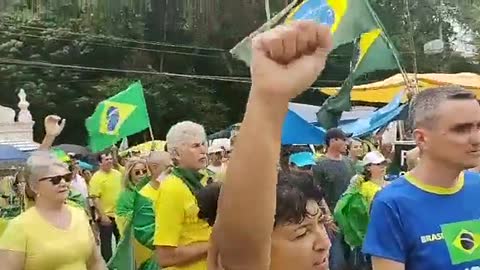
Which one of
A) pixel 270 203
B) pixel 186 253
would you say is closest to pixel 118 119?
pixel 186 253

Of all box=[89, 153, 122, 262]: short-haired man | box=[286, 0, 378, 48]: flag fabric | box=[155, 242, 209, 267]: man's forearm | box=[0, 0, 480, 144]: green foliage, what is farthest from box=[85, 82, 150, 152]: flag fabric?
box=[0, 0, 480, 144]: green foliage

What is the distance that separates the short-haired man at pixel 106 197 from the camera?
11.1 meters

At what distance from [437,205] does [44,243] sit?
2.17m

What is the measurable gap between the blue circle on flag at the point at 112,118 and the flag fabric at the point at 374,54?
4506 mm

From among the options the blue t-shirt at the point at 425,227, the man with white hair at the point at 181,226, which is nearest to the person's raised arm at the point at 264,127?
the blue t-shirt at the point at 425,227

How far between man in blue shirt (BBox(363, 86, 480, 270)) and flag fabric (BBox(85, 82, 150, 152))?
32.9 ft

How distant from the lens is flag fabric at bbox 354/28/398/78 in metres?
9.94

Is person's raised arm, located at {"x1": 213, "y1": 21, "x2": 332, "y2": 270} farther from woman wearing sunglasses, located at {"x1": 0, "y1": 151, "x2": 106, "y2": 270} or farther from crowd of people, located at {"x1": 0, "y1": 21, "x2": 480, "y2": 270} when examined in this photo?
woman wearing sunglasses, located at {"x1": 0, "y1": 151, "x2": 106, "y2": 270}

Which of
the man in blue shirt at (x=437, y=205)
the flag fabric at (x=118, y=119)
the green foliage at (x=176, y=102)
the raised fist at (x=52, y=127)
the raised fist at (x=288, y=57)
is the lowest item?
the green foliage at (x=176, y=102)

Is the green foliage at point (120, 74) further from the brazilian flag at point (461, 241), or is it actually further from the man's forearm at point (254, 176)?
the man's forearm at point (254, 176)

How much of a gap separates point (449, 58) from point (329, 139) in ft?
100

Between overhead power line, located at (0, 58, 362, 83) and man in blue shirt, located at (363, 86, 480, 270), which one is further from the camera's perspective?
overhead power line, located at (0, 58, 362, 83)

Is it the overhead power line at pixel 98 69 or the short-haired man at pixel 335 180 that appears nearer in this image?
Answer: the short-haired man at pixel 335 180

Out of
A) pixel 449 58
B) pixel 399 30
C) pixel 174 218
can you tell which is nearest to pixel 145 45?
pixel 399 30
